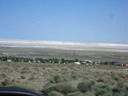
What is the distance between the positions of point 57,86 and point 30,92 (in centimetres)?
1816

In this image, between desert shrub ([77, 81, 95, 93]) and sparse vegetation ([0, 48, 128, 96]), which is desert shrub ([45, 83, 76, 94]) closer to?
sparse vegetation ([0, 48, 128, 96])

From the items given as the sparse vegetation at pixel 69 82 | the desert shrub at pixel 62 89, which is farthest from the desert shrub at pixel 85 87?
the desert shrub at pixel 62 89

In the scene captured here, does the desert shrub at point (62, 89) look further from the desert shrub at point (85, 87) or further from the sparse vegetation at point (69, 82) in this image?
the desert shrub at point (85, 87)

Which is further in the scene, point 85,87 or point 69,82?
point 69,82

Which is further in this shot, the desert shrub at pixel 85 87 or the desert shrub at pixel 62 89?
the desert shrub at pixel 85 87

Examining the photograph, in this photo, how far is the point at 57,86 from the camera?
894 inches

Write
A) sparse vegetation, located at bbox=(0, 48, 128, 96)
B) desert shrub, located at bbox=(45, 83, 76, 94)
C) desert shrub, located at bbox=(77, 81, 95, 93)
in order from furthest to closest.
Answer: desert shrub, located at bbox=(77, 81, 95, 93) → desert shrub, located at bbox=(45, 83, 76, 94) → sparse vegetation, located at bbox=(0, 48, 128, 96)

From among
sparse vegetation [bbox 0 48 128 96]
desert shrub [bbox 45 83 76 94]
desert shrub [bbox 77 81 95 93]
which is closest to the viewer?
sparse vegetation [bbox 0 48 128 96]

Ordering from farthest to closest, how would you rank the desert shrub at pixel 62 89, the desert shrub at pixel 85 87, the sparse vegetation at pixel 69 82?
1. the desert shrub at pixel 85 87
2. the desert shrub at pixel 62 89
3. the sparse vegetation at pixel 69 82

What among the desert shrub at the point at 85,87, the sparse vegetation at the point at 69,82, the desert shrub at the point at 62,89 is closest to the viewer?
the sparse vegetation at the point at 69,82

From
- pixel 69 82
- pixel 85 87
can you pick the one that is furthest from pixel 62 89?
pixel 69 82

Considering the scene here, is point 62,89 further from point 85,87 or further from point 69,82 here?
point 69,82

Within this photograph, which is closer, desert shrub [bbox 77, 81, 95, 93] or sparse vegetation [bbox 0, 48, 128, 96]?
sparse vegetation [bbox 0, 48, 128, 96]

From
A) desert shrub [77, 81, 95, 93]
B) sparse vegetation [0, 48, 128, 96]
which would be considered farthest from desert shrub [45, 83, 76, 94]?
desert shrub [77, 81, 95, 93]
